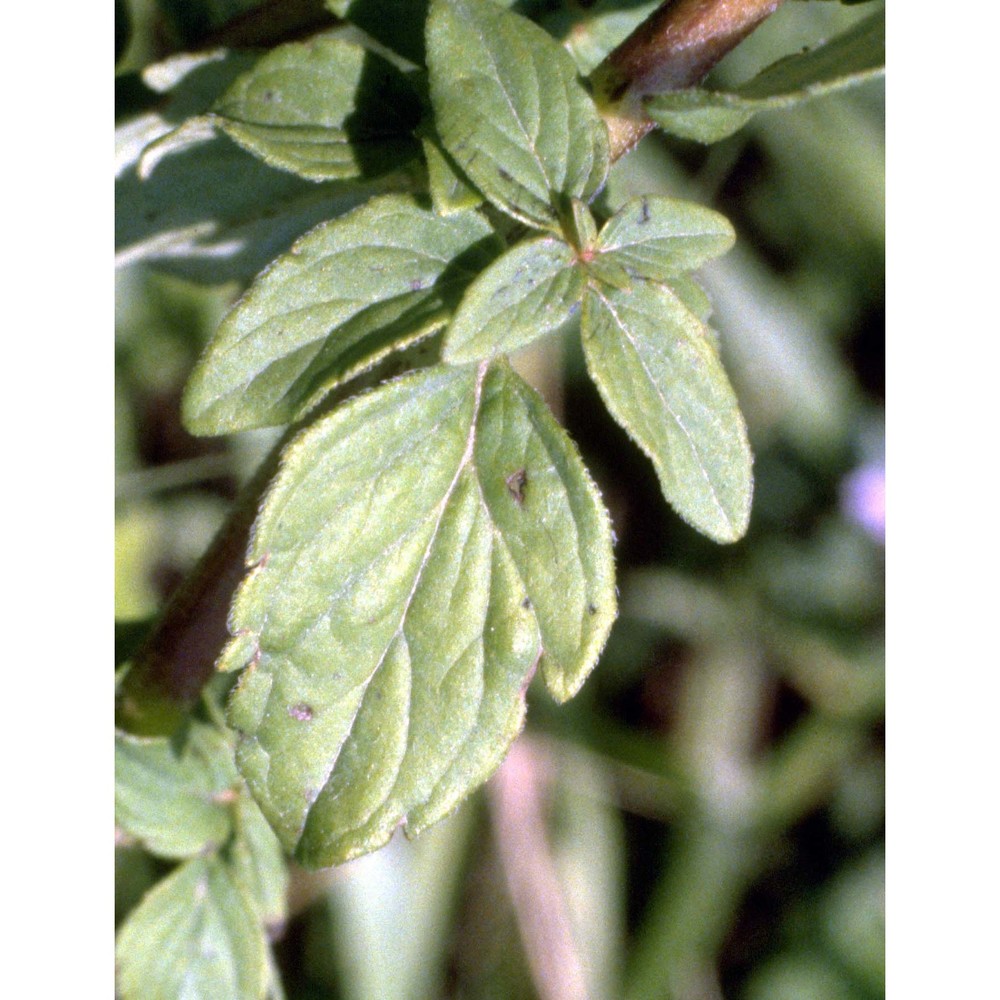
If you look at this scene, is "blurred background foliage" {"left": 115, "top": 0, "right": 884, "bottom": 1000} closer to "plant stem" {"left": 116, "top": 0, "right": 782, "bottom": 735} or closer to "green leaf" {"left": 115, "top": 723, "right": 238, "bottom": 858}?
"green leaf" {"left": 115, "top": 723, "right": 238, "bottom": 858}


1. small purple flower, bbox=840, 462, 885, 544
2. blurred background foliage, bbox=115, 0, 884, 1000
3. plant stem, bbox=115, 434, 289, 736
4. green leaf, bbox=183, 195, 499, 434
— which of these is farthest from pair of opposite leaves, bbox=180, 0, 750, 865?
small purple flower, bbox=840, 462, 885, 544

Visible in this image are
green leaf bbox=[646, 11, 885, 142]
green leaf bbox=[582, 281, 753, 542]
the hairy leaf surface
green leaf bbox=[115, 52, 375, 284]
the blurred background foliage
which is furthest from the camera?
the blurred background foliage

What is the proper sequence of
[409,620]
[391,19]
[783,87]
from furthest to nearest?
[391,19], [409,620], [783,87]

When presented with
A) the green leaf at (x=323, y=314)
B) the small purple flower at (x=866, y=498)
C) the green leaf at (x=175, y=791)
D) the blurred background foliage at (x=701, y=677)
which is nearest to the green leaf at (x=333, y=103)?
the green leaf at (x=323, y=314)

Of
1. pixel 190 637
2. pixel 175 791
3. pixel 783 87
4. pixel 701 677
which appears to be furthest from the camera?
pixel 701 677

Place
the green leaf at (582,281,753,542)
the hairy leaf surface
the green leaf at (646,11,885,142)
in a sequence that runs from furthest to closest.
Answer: the hairy leaf surface < the green leaf at (582,281,753,542) < the green leaf at (646,11,885,142)

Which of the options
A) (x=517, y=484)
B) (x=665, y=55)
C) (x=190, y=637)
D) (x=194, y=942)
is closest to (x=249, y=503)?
(x=190, y=637)

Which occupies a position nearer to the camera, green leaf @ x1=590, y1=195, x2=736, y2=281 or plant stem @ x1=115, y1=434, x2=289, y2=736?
green leaf @ x1=590, y1=195, x2=736, y2=281

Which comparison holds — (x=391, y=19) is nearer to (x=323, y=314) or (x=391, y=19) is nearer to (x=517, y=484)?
(x=323, y=314)
